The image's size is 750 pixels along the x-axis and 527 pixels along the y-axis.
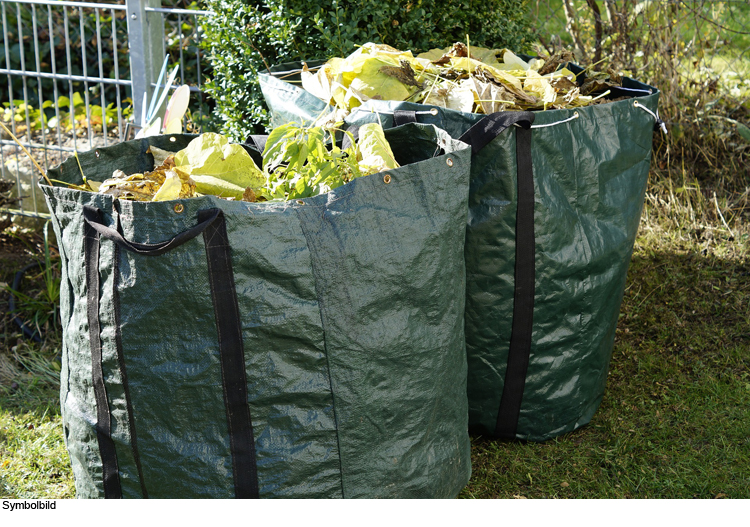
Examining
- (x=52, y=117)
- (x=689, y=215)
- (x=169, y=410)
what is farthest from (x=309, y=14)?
(x=52, y=117)

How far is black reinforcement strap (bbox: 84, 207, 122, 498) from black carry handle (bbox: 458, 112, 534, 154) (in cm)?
94

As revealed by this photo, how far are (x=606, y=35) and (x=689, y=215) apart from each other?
106 centimetres

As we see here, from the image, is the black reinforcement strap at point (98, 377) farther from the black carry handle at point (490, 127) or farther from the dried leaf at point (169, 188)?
the black carry handle at point (490, 127)

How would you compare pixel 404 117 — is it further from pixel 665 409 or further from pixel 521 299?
pixel 665 409

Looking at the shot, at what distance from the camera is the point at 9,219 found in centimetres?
332

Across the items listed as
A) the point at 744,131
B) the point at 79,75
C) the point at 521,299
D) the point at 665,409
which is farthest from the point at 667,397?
the point at 79,75

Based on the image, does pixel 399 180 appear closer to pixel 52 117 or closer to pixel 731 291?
pixel 731 291

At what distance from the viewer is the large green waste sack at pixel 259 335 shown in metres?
1.40

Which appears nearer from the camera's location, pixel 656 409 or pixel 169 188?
pixel 169 188

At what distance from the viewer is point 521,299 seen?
2.00 m

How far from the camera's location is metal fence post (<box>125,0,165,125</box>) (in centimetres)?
291

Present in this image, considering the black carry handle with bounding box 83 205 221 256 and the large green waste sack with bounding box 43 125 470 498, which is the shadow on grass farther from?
the black carry handle with bounding box 83 205 221 256

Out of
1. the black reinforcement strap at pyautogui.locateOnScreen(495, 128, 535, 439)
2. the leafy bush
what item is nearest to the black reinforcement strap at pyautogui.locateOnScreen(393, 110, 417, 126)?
the black reinforcement strap at pyautogui.locateOnScreen(495, 128, 535, 439)

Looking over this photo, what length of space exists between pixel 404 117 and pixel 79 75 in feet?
10.1
